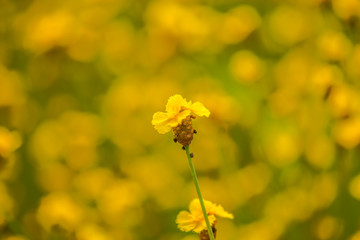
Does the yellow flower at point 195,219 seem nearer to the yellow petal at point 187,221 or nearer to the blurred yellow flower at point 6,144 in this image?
the yellow petal at point 187,221

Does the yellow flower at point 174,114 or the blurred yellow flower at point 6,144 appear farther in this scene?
the blurred yellow flower at point 6,144

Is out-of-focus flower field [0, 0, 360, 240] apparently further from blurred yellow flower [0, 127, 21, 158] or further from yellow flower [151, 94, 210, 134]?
yellow flower [151, 94, 210, 134]

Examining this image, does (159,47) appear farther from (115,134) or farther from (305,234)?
(305,234)

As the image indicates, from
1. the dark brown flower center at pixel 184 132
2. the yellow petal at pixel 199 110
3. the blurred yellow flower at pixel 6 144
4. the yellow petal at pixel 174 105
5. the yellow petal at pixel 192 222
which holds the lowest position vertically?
the yellow petal at pixel 192 222

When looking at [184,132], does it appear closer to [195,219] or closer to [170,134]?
[195,219]

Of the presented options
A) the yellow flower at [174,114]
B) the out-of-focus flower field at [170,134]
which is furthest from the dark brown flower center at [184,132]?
the out-of-focus flower field at [170,134]

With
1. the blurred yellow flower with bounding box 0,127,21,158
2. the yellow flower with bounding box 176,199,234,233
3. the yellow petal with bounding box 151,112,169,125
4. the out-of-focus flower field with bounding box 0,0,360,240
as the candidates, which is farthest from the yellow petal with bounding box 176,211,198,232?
the blurred yellow flower with bounding box 0,127,21,158
